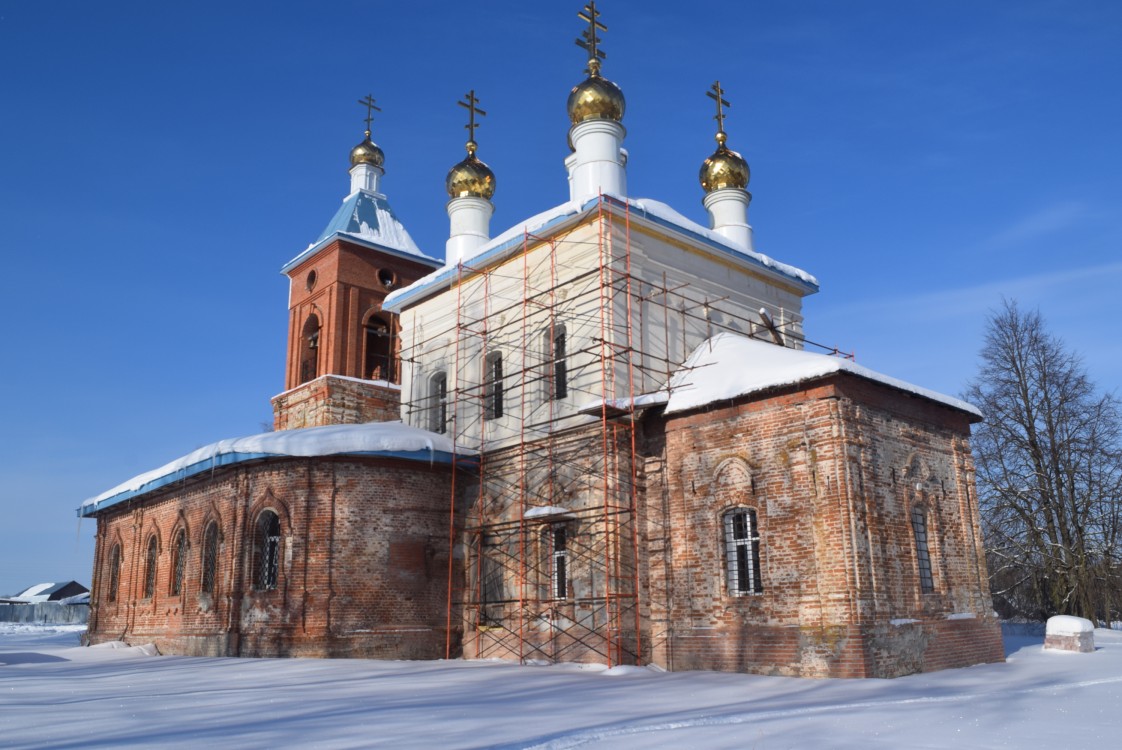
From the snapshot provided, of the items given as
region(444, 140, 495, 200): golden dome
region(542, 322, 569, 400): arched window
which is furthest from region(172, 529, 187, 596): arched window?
region(444, 140, 495, 200): golden dome

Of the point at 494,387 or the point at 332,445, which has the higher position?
the point at 494,387

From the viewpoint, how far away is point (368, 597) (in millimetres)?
14414

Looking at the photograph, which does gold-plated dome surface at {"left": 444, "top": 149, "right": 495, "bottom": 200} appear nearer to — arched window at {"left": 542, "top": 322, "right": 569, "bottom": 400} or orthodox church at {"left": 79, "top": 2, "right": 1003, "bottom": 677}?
orthodox church at {"left": 79, "top": 2, "right": 1003, "bottom": 677}

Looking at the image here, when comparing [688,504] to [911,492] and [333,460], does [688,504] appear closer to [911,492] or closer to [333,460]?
[911,492]

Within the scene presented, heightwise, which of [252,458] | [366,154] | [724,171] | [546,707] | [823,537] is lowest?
[546,707]

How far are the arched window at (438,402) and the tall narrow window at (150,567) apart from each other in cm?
649

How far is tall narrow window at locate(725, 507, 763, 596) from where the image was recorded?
12141 mm

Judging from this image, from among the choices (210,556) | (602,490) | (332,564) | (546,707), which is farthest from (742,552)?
(210,556)

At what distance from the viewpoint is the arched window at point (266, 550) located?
14984mm

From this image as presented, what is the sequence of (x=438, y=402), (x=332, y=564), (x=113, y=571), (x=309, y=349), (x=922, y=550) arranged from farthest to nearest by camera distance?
(x=309, y=349)
(x=113, y=571)
(x=438, y=402)
(x=332, y=564)
(x=922, y=550)

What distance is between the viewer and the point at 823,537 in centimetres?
1131

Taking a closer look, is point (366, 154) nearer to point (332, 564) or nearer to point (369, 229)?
point (369, 229)

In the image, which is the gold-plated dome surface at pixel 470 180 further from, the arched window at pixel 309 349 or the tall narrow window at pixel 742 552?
the tall narrow window at pixel 742 552

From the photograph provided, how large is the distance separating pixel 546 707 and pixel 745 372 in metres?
5.88
